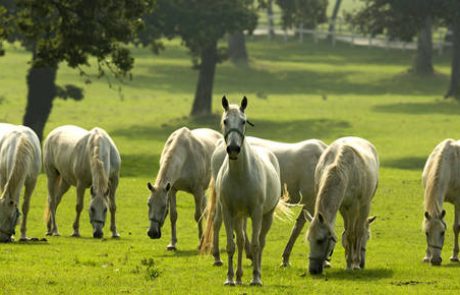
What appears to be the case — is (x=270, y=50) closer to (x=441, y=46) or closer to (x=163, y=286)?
(x=441, y=46)

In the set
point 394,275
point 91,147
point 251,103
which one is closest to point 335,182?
point 394,275

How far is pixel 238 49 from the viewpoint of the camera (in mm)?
80812

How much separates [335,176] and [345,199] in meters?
0.60

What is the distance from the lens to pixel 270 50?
8938 cm

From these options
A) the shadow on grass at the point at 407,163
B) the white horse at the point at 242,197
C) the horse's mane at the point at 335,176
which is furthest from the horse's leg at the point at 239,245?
the shadow on grass at the point at 407,163

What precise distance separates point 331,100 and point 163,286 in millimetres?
51332

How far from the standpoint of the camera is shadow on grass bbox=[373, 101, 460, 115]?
6053 cm

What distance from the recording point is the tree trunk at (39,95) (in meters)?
47.1

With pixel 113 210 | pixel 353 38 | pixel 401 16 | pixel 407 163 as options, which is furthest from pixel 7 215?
pixel 353 38

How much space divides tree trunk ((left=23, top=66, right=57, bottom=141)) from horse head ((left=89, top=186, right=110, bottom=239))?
2407 centimetres

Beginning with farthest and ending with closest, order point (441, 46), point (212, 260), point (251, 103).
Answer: point (441, 46)
point (251, 103)
point (212, 260)

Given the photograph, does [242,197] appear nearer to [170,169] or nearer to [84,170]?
[170,169]

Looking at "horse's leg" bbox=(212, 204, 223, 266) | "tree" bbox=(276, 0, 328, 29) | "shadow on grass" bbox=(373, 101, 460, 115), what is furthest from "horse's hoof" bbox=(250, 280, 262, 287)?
"shadow on grass" bbox=(373, 101, 460, 115)

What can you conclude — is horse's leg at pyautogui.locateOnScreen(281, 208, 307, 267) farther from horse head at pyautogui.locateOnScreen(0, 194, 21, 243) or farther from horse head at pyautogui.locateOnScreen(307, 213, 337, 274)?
horse head at pyautogui.locateOnScreen(0, 194, 21, 243)
